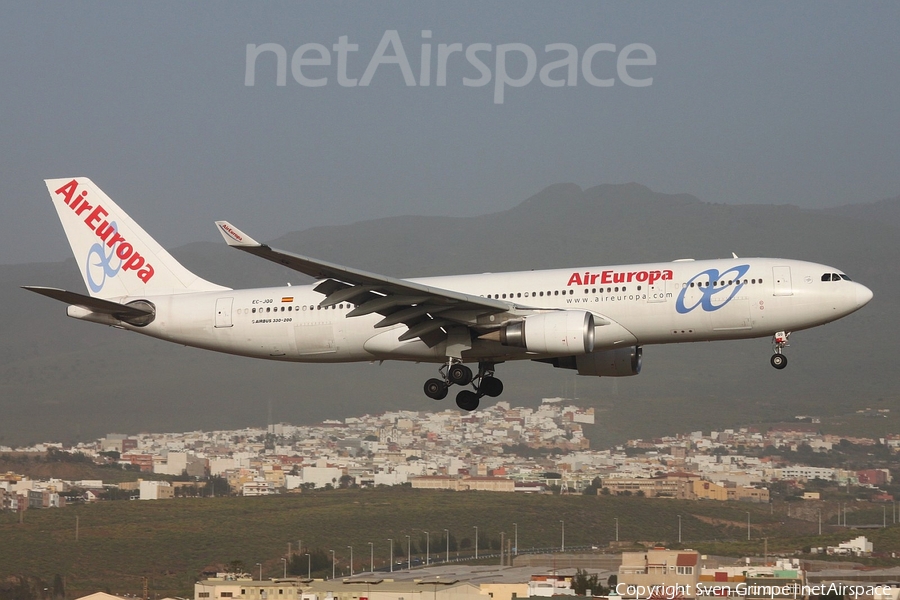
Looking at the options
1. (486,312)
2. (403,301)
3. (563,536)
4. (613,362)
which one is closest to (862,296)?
(613,362)

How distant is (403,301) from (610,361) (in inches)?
297

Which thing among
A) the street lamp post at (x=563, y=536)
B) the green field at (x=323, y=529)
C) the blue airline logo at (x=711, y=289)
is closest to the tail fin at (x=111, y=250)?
the blue airline logo at (x=711, y=289)

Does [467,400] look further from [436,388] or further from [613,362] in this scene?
[613,362]

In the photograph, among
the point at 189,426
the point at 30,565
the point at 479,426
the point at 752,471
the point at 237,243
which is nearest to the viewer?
the point at 237,243

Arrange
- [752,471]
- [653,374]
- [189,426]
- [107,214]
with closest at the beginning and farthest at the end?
[107,214], [752,471], [189,426], [653,374]

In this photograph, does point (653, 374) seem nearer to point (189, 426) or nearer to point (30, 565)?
point (189, 426)

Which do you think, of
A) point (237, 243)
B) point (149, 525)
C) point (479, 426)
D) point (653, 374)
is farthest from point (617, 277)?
point (653, 374)

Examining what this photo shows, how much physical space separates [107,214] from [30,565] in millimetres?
19420

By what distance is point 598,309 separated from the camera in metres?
36.8

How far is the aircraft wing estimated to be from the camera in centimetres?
3425

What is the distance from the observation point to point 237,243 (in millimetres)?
31703

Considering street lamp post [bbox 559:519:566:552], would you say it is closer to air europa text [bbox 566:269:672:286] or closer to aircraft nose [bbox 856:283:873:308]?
air europa text [bbox 566:269:672:286]

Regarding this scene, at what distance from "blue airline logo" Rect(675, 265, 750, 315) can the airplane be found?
3 cm

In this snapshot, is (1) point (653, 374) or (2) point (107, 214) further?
(1) point (653, 374)
